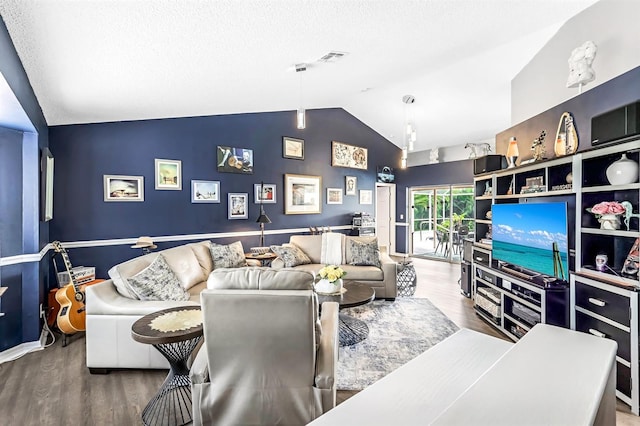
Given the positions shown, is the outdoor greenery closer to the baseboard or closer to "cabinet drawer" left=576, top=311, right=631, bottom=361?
"cabinet drawer" left=576, top=311, right=631, bottom=361

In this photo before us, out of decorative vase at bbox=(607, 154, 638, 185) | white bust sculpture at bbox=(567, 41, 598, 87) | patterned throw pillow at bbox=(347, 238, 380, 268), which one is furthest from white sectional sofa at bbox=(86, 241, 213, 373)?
white bust sculpture at bbox=(567, 41, 598, 87)

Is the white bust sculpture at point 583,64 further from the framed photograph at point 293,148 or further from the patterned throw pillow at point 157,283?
the framed photograph at point 293,148

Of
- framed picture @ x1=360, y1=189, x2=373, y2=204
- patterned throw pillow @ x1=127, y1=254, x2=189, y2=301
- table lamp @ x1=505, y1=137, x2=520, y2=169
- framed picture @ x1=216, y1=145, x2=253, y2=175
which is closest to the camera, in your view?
patterned throw pillow @ x1=127, y1=254, x2=189, y2=301

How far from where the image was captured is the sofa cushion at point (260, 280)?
1.80m

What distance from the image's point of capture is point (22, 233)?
10.3 ft

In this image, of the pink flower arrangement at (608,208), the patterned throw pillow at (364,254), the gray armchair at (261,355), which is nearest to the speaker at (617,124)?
the pink flower arrangement at (608,208)

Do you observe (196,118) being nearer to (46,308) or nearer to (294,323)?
(46,308)

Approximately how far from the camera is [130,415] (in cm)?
216

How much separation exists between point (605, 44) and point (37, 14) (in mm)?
4278

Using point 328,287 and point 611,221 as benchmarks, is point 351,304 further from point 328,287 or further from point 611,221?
point 611,221

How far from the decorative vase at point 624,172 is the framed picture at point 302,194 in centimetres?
504

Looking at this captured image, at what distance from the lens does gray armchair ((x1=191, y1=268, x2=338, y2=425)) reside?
1.72m

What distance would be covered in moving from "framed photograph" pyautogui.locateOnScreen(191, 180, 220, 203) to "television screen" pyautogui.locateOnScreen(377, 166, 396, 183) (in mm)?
4406

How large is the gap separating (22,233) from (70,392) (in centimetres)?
167
